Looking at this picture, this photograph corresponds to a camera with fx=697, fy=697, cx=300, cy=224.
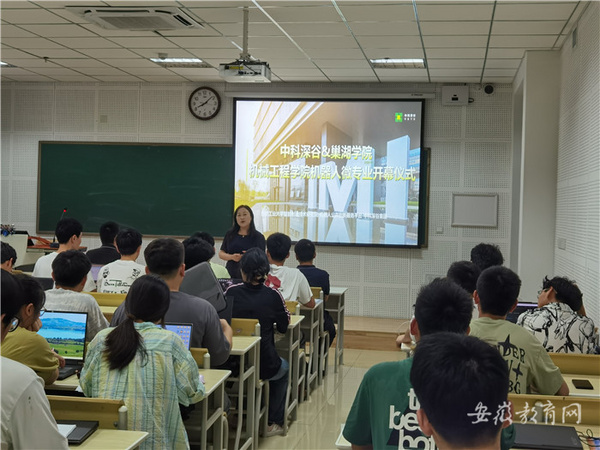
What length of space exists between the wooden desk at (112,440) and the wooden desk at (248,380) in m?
1.49

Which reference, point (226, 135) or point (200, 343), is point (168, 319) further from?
point (226, 135)

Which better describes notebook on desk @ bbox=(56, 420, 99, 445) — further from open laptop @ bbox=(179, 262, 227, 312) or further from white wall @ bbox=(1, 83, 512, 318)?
white wall @ bbox=(1, 83, 512, 318)

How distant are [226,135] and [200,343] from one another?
6164 millimetres

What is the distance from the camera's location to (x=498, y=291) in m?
3.15

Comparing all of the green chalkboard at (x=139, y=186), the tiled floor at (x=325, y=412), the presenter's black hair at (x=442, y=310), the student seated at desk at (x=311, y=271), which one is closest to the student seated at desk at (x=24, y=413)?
the presenter's black hair at (x=442, y=310)

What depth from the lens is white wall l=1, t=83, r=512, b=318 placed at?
29.3 ft

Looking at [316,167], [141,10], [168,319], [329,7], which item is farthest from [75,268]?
[316,167]

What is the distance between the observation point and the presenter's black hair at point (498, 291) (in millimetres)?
3148

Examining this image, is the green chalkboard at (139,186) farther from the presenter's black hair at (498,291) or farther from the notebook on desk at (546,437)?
the notebook on desk at (546,437)

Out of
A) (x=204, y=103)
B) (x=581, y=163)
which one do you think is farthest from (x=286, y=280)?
(x=204, y=103)

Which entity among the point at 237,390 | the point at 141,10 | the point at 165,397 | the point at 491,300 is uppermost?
the point at 141,10

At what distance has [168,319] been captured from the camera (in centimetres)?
362

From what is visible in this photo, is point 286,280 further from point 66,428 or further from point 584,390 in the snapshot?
point 66,428

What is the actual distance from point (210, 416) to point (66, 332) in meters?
0.89
